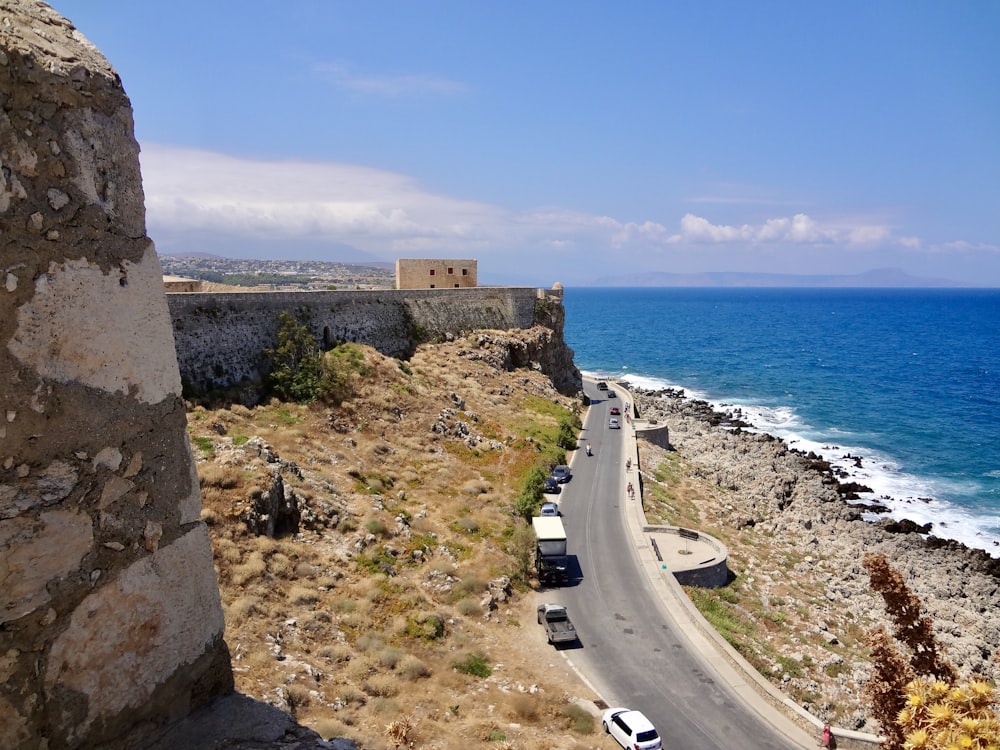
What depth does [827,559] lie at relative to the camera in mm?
36156

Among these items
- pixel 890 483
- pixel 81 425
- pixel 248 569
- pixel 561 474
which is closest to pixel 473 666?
pixel 248 569

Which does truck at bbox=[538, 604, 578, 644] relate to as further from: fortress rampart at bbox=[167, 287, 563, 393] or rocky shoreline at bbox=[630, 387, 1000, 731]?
fortress rampart at bbox=[167, 287, 563, 393]

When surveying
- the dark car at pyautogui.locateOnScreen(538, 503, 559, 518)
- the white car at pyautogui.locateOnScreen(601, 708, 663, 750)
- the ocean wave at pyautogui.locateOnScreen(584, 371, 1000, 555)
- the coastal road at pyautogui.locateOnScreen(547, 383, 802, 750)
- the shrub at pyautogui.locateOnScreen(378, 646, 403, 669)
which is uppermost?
the shrub at pyautogui.locateOnScreen(378, 646, 403, 669)

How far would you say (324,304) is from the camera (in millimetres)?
40531

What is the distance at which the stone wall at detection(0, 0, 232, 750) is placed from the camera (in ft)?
15.4

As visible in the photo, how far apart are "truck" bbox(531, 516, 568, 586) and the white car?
810cm

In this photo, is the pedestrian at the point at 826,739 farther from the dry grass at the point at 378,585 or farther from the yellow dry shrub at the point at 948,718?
the yellow dry shrub at the point at 948,718

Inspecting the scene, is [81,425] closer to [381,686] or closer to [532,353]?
[381,686]

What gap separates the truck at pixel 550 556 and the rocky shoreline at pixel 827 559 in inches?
318

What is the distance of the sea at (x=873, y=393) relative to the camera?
49.6m

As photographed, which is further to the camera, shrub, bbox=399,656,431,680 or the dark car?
the dark car

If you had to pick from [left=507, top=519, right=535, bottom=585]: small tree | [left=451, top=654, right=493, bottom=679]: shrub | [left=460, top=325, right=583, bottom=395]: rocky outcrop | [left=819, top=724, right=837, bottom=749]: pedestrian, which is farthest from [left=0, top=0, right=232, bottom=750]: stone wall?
[left=460, top=325, right=583, bottom=395]: rocky outcrop

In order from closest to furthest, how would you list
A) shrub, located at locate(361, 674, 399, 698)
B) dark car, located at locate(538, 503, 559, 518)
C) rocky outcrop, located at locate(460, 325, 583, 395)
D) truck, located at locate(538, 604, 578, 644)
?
shrub, located at locate(361, 674, 399, 698), truck, located at locate(538, 604, 578, 644), dark car, located at locate(538, 503, 559, 518), rocky outcrop, located at locate(460, 325, 583, 395)

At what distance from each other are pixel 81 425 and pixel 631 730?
47.3ft
